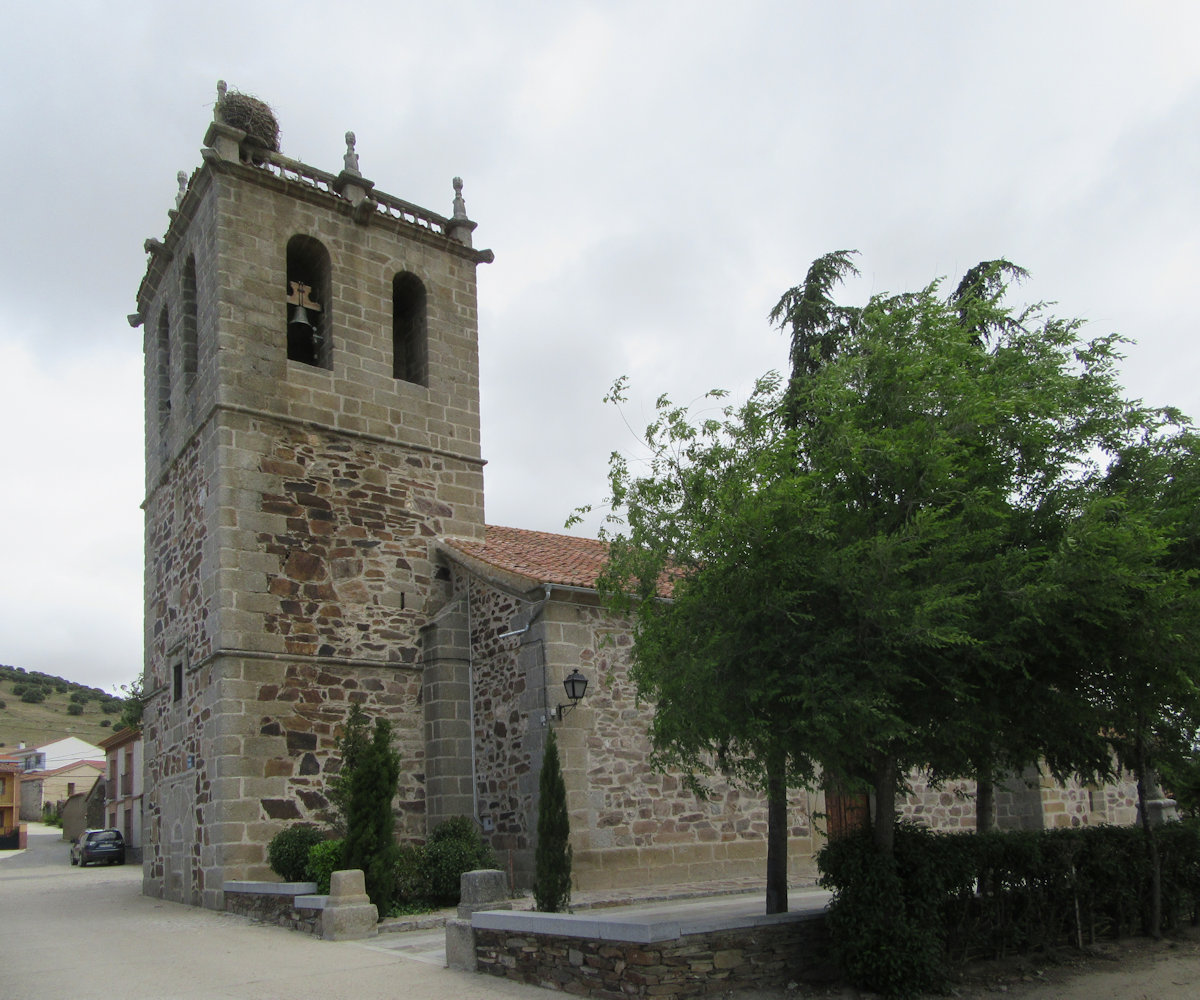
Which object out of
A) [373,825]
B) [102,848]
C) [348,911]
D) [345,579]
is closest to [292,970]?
[348,911]

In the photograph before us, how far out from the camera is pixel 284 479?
1370 centimetres

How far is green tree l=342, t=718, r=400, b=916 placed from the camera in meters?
10.6

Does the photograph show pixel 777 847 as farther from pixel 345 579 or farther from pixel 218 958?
pixel 345 579

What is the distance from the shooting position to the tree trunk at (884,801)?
7.61 m

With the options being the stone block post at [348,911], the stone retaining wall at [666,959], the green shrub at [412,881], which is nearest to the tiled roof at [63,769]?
the green shrub at [412,881]

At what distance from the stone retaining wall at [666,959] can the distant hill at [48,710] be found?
223ft

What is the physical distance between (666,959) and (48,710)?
86084mm

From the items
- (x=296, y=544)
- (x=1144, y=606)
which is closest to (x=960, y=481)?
(x=1144, y=606)

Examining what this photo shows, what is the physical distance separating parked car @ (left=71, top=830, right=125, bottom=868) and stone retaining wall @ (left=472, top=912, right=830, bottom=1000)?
76.7 ft

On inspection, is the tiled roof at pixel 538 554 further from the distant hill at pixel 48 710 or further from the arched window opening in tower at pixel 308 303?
the distant hill at pixel 48 710

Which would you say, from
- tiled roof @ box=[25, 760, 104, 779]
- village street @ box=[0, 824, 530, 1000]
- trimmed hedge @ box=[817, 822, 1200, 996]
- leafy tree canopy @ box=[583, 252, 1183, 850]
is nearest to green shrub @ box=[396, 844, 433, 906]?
village street @ box=[0, 824, 530, 1000]

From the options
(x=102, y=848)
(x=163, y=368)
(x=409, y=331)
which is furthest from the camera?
(x=102, y=848)

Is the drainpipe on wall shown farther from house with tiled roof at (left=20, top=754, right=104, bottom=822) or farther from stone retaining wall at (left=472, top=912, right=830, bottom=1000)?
house with tiled roof at (left=20, top=754, right=104, bottom=822)

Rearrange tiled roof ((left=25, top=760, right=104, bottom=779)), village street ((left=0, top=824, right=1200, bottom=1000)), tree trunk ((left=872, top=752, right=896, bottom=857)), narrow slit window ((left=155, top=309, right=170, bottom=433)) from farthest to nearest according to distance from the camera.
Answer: tiled roof ((left=25, top=760, right=104, bottom=779)), narrow slit window ((left=155, top=309, right=170, bottom=433)), tree trunk ((left=872, top=752, right=896, bottom=857)), village street ((left=0, top=824, right=1200, bottom=1000))
